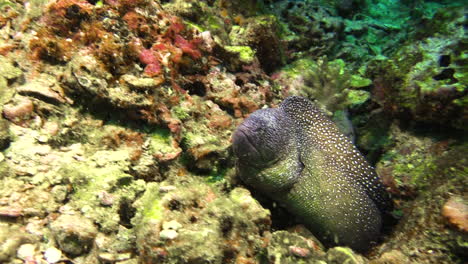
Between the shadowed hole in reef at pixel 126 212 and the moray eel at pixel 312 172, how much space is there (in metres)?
1.24

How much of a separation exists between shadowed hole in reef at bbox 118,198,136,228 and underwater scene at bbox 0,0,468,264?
11 millimetres

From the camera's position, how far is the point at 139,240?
7.31ft

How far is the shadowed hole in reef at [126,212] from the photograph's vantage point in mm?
2524

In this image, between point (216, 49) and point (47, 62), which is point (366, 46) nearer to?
point (216, 49)

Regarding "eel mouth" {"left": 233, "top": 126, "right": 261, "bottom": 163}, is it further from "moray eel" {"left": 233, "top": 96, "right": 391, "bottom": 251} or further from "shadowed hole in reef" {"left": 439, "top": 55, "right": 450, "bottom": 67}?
"shadowed hole in reef" {"left": 439, "top": 55, "right": 450, "bottom": 67}

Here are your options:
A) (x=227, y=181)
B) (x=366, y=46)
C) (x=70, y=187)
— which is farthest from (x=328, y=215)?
(x=366, y=46)

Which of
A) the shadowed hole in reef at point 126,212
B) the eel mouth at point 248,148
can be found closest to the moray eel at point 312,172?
the eel mouth at point 248,148

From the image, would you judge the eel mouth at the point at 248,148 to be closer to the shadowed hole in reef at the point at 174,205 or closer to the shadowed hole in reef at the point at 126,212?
the shadowed hole in reef at the point at 174,205

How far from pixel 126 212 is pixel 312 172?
2187mm

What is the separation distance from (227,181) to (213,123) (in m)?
0.76

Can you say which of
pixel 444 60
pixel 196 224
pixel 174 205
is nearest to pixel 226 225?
pixel 196 224

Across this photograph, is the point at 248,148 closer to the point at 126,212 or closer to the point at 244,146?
the point at 244,146

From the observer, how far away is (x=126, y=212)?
2.55 metres

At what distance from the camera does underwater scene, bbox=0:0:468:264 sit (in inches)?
91.7
